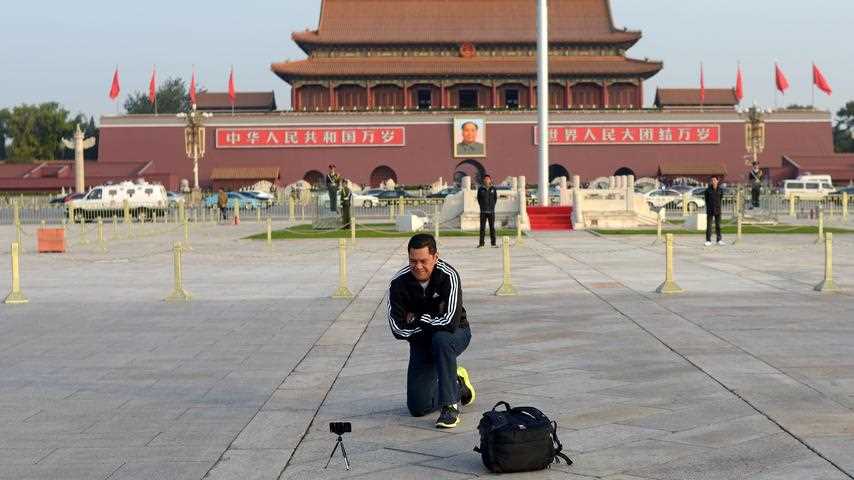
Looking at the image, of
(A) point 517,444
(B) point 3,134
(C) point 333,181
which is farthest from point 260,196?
(B) point 3,134

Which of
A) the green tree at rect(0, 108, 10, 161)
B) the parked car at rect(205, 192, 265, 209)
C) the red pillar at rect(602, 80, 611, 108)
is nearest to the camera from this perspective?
the parked car at rect(205, 192, 265, 209)

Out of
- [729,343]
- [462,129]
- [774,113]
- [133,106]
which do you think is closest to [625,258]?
[729,343]

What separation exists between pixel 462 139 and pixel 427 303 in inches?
2539

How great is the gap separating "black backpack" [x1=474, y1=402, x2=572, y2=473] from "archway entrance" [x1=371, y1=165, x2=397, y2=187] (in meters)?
66.4

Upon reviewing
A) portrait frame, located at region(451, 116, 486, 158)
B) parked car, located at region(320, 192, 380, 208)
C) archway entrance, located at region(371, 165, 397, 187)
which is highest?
portrait frame, located at region(451, 116, 486, 158)

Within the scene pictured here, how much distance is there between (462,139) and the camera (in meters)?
72.1

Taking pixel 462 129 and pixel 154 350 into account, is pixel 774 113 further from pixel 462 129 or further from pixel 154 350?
pixel 154 350

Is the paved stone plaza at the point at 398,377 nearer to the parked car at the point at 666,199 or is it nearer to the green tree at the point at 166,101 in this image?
the parked car at the point at 666,199

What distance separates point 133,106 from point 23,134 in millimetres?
36019

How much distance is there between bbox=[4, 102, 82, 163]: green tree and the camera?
95438 millimetres

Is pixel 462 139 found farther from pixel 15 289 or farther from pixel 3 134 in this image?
pixel 3 134

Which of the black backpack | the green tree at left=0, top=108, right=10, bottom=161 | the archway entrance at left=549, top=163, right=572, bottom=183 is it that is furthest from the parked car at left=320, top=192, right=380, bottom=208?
the green tree at left=0, top=108, right=10, bottom=161

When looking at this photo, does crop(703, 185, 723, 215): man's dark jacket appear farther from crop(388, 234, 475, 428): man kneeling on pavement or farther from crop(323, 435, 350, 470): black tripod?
crop(323, 435, 350, 470): black tripod

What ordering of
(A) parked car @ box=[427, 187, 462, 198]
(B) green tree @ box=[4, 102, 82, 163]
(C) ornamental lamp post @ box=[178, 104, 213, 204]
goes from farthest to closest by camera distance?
1. (B) green tree @ box=[4, 102, 82, 163]
2. (C) ornamental lamp post @ box=[178, 104, 213, 204]
3. (A) parked car @ box=[427, 187, 462, 198]
